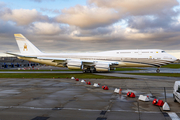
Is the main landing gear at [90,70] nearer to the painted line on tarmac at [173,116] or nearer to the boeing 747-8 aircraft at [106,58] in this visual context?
the boeing 747-8 aircraft at [106,58]

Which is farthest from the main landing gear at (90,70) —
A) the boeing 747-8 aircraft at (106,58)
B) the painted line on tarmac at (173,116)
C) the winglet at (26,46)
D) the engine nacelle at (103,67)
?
the painted line on tarmac at (173,116)

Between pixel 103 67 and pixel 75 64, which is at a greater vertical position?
pixel 75 64

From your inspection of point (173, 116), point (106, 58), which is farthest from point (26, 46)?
point (173, 116)

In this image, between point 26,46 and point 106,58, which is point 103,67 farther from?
point 26,46

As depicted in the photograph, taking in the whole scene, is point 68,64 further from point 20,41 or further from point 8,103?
point 8,103

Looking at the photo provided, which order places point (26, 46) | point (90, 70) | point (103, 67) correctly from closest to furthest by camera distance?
point (103, 67) < point (90, 70) < point (26, 46)

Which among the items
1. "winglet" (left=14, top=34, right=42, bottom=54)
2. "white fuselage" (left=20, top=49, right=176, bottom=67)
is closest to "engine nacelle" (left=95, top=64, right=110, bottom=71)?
"white fuselage" (left=20, top=49, right=176, bottom=67)

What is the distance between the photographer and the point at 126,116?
8.86 metres

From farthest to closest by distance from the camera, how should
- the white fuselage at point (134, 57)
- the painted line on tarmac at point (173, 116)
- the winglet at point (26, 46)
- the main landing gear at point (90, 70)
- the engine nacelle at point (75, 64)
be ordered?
the winglet at point (26, 46) → the main landing gear at point (90, 70) → the engine nacelle at point (75, 64) → the white fuselage at point (134, 57) → the painted line on tarmac at point (173, 116)

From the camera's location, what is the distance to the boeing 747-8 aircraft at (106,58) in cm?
3750

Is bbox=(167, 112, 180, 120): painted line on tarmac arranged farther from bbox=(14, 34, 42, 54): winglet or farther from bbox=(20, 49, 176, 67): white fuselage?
bbox=(14, 34, 42, 54): winglet

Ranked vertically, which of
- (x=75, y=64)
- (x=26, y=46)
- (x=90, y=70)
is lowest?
(x=90, y=70)

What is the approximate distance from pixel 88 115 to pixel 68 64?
29.7 m

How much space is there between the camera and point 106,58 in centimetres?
4019
